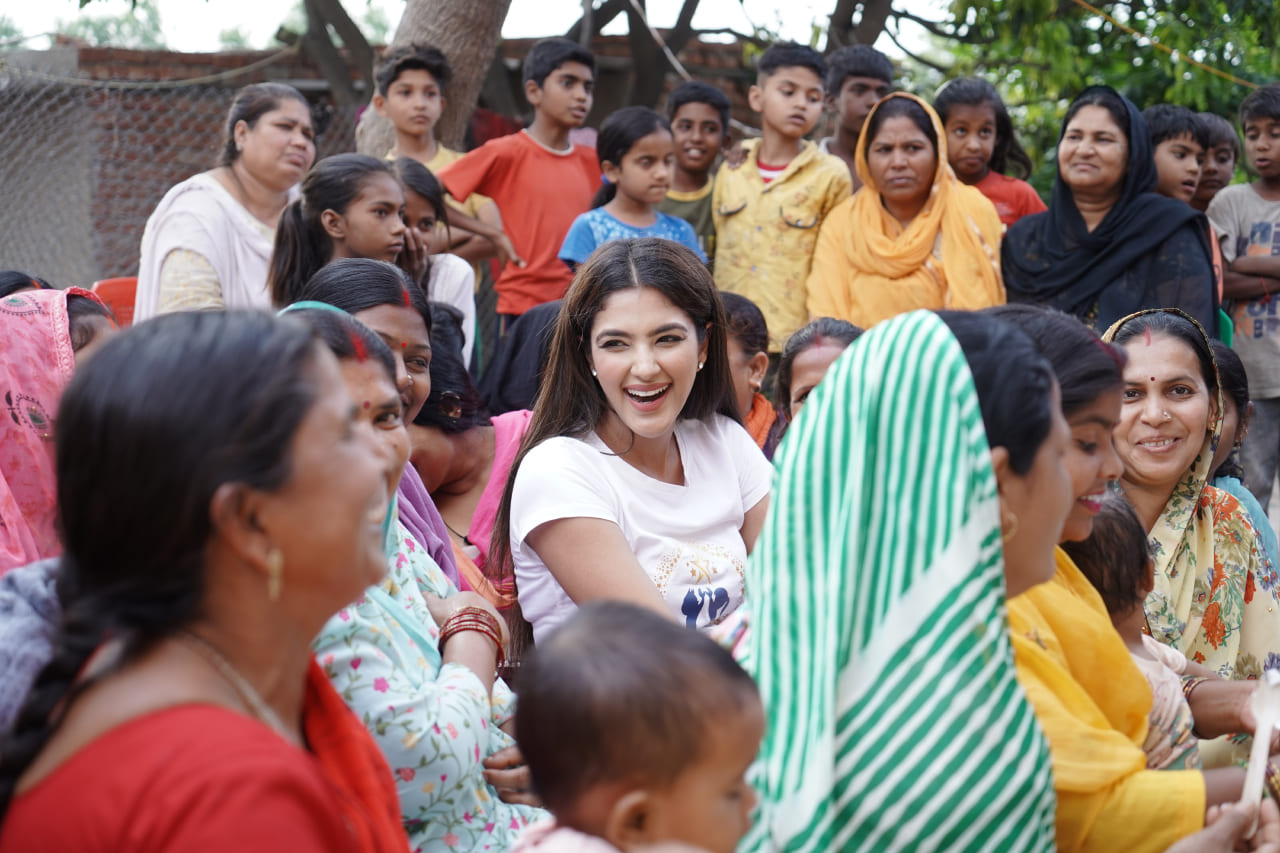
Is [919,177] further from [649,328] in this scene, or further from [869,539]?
[869,539]

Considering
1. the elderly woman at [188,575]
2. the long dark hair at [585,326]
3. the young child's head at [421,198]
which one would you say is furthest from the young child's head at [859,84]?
the elderly woman at [188,575]

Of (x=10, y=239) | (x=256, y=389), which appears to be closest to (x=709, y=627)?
(x=256, y=389)

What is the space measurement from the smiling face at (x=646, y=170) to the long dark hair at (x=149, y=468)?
162 inches

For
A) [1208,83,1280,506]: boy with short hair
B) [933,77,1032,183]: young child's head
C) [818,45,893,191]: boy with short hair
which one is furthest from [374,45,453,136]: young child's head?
[1208,83,1280,506]: boy with short hair

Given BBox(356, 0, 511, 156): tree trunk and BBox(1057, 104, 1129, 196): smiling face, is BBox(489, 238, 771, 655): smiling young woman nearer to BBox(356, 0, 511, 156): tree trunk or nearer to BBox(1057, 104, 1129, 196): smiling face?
BBox(1057, 104, 1129, 196): smiling face

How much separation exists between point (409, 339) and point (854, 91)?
142 inches

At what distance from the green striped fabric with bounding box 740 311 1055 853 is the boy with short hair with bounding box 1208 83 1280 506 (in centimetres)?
474

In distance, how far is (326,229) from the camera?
4.11m

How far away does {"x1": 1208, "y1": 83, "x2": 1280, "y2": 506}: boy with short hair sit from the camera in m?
5.85

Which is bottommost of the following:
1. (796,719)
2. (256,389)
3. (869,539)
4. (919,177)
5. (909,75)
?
(796,719)

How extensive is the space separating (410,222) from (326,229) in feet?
2.43

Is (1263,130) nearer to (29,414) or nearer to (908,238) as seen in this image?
(908,238)

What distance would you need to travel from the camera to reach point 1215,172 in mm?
6375

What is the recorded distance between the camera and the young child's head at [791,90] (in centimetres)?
566
